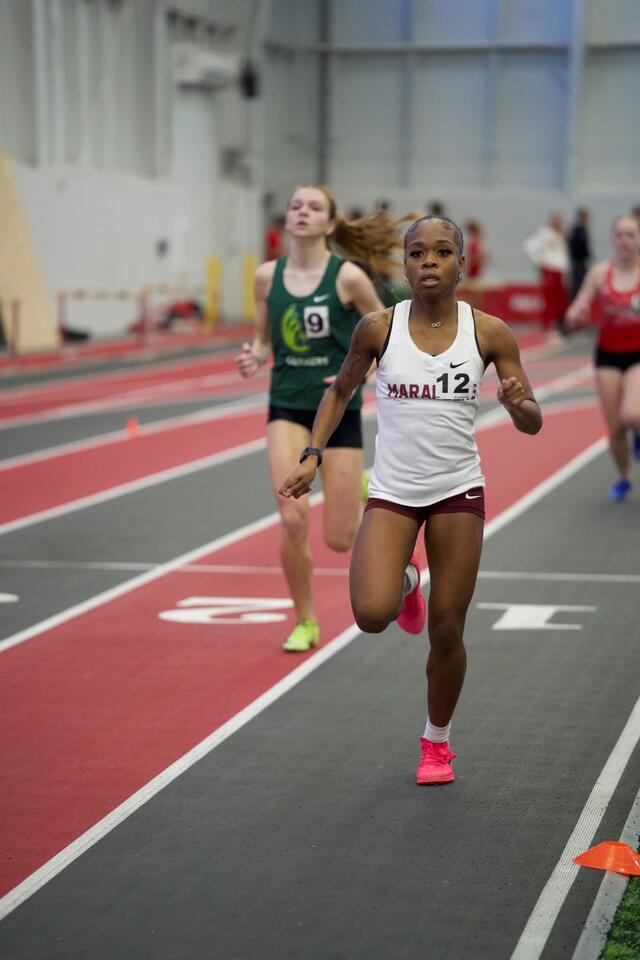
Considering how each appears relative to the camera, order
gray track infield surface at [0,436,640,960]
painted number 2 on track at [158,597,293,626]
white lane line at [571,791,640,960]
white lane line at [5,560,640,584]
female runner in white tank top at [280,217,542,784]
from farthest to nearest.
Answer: white lane line at [5,560,640,584], painted number 2 on track at [158,597,293,626], female runner in white tank top at [280,217,542,784], gray track infield surface at [0,436,640,960], white lane line at [571,791,640,960]

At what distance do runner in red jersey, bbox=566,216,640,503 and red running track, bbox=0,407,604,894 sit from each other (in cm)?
292

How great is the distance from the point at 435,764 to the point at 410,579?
71cm

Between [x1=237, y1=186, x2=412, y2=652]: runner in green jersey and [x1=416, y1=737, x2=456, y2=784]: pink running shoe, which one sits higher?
[x1=237, y1=186, x2=412, y2=652]: runner in green jersey

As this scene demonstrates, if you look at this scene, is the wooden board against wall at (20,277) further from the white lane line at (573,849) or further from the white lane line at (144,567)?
the white lane line at (573,849)

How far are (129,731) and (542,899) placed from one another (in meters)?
2.50

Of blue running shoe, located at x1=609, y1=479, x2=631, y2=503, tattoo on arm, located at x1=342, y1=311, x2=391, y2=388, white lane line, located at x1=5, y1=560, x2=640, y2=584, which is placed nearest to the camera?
tattoo on arm, located at x1=342, y1=311, x2=391, y2=388

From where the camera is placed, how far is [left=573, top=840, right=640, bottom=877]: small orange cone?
5199 millimetres

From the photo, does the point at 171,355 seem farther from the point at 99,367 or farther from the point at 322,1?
the point at 322,1

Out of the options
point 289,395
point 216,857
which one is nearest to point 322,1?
point 289,395

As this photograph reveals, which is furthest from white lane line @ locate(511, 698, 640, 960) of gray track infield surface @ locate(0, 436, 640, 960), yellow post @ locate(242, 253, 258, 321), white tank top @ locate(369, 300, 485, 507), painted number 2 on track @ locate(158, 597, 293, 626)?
yellow post @ locate(242, 253, 258, 321)

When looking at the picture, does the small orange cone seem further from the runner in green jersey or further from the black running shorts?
the black running shorts

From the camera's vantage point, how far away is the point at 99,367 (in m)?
27.1

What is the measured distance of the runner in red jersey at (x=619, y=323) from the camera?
12.5 metres

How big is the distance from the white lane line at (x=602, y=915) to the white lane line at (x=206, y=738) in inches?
67.8
